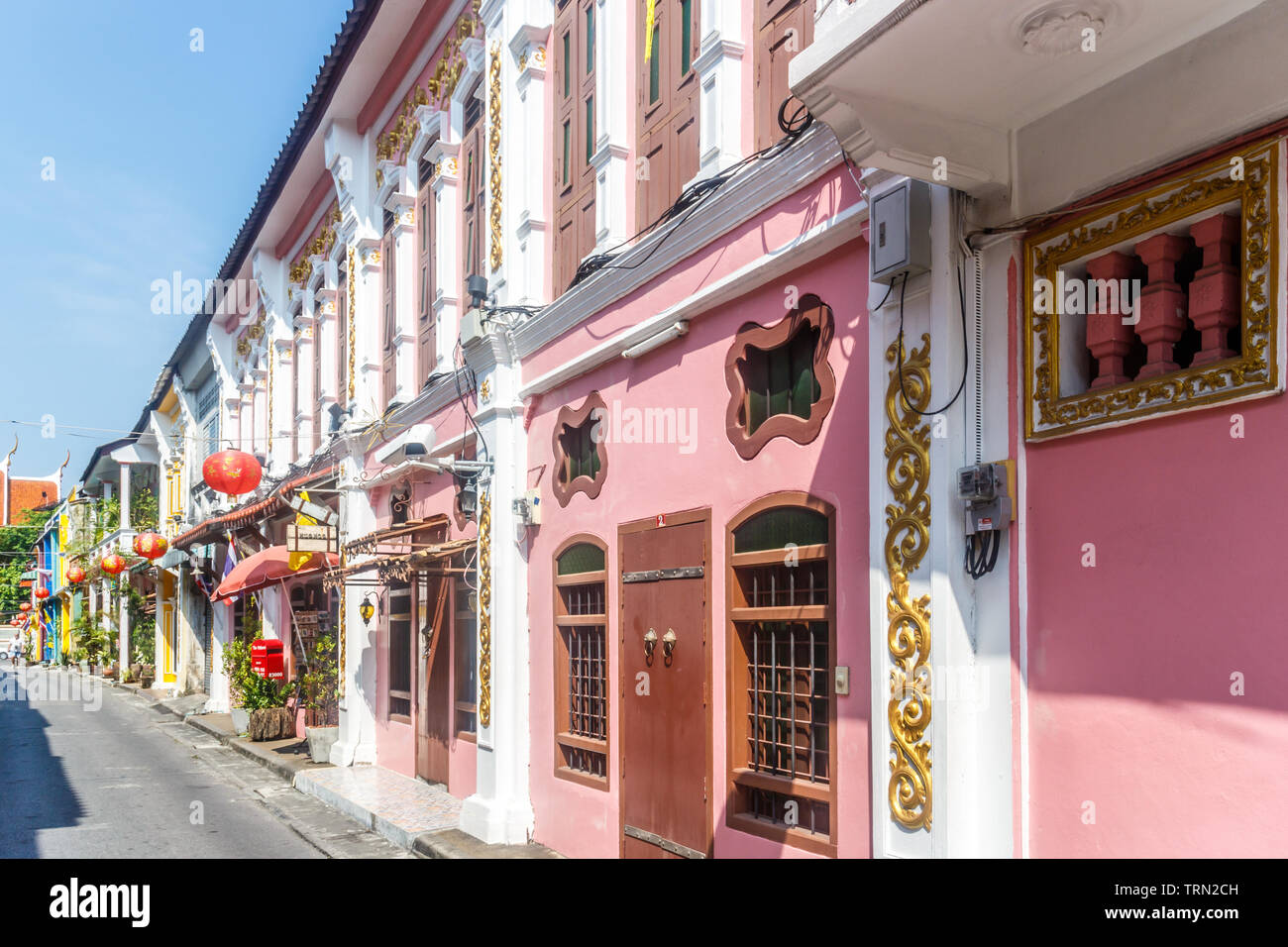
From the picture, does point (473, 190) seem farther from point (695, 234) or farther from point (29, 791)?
point (29, 791)

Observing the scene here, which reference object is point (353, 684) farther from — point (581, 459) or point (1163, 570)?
point (1163, 570)

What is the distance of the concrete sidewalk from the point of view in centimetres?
1000

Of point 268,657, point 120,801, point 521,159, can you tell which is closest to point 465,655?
point 120,801

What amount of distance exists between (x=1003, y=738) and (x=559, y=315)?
584 cm

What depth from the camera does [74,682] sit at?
39375 mm

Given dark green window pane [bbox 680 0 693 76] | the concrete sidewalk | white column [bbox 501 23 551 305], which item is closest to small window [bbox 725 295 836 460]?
dark green window pane [bbox 680 0 693 76]

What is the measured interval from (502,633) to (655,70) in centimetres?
504

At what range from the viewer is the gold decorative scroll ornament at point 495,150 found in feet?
36.8

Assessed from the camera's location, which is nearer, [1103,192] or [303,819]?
[1103,192]

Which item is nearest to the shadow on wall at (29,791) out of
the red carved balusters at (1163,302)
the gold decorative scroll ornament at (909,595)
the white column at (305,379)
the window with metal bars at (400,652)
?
the window with metal bars at (400,652)

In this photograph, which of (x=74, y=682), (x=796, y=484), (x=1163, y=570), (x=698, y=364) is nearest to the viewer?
(x=1163, y=570)

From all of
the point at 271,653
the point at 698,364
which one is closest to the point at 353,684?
the point at 271,653

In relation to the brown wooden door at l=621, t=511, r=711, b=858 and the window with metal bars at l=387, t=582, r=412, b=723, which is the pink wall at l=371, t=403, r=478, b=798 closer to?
the window with metal bars at l=387, t=582, r=412, b=723

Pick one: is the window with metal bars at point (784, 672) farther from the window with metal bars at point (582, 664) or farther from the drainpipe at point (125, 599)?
the drainpipe at point (125, 599)
